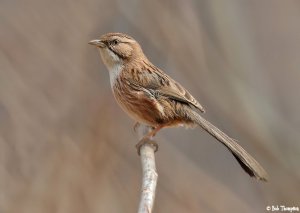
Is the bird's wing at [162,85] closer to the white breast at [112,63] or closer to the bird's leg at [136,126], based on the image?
the white breast at [112,63]

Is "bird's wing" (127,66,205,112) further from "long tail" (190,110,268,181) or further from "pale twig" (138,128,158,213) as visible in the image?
"pale twig" (138,128,158,213)

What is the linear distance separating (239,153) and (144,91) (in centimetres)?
113

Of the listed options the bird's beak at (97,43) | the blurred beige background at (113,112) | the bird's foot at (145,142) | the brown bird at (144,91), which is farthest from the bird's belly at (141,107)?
the bird's beak at (97,43)

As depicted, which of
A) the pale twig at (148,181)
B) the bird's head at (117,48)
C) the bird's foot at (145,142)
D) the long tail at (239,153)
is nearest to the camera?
the pale twig at (148,181)

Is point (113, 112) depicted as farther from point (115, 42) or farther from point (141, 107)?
point (115, 42)

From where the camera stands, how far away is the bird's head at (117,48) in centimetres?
530

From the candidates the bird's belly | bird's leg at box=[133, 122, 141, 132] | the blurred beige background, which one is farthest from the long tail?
bird's leg at box=[133, 122, 141, 132]

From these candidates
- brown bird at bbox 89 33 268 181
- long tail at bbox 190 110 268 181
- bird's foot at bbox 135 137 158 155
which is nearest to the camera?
long tail at bbox 190 110 268 181

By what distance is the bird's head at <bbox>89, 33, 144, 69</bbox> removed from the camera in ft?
17.4

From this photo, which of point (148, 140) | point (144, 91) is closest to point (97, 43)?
point (144, 91)

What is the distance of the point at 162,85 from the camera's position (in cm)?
526

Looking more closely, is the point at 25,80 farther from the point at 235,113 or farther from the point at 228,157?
the point at 228,157

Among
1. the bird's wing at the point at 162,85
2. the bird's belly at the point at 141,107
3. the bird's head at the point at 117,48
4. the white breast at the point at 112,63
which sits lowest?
the bird's belly at the point at 141,107

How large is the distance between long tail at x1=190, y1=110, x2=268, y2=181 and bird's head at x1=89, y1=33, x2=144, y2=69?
37.6 inches
